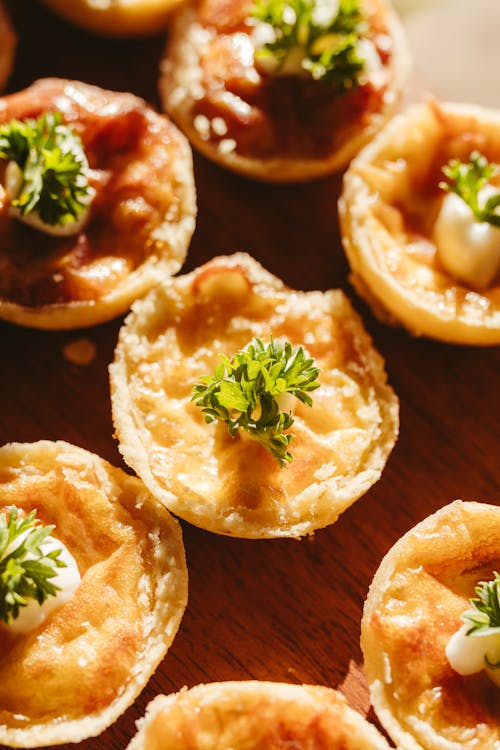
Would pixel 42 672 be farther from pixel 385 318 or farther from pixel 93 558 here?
pixel 385 318

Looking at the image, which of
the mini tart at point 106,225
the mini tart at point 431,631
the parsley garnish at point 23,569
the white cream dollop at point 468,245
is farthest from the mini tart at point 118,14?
the mini tart at point 431,631

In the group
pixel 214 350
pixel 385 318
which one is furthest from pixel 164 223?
pixel 385 318

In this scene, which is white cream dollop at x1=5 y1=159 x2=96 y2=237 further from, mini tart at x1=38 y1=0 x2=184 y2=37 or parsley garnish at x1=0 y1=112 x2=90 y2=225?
mini tart at x1=38 y1=0 x2=184 y2=37

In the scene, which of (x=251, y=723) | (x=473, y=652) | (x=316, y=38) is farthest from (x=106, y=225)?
(x=473, y=652)

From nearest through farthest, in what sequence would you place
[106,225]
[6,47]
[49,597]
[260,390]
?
[49,597]
[260,390]
[106,225]
[6,47]

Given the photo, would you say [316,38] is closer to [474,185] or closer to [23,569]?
[474,185]

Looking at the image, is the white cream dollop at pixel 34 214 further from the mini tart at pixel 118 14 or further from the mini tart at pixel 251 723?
the mini tart at pixel 251 723
